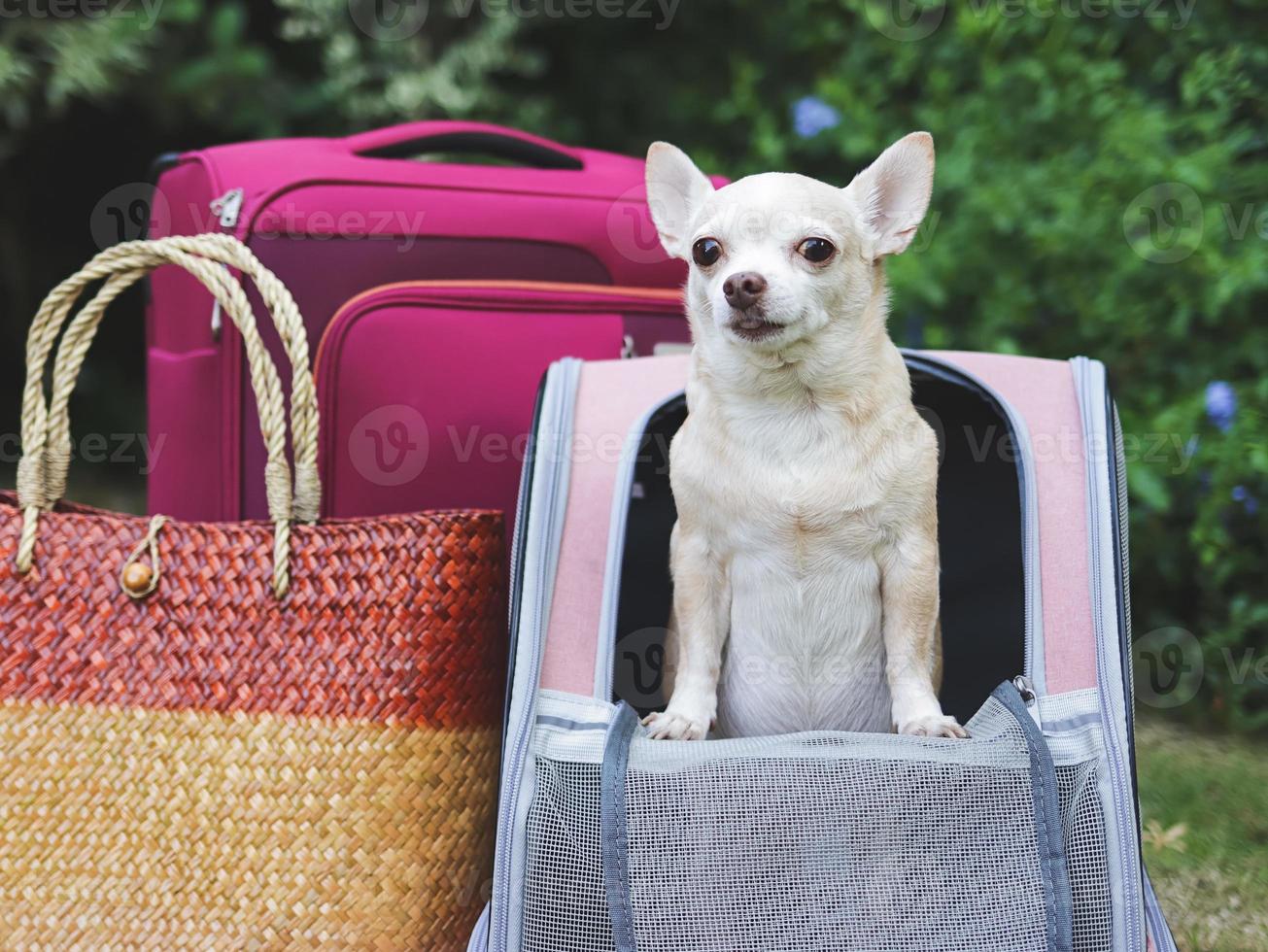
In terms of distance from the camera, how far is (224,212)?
69.1 inches

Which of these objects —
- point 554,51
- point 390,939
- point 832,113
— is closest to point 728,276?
point 390,939

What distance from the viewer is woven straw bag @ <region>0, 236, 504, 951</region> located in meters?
1.43

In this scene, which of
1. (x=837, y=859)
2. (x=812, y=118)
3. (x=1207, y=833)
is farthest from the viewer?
A: (x=812, y=118)

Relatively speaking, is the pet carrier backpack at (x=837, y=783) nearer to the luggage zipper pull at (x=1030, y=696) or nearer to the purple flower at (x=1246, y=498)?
the luggage zipper pull at (x=1030, y=696)

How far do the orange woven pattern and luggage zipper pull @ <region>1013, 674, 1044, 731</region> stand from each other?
726mm

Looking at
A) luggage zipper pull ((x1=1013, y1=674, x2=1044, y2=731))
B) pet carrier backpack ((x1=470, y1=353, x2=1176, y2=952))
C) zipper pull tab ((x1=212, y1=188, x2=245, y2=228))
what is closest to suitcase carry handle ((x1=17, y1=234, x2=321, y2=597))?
zipper pull tab ((x1=212, y1=188, x2=245, y2=228))

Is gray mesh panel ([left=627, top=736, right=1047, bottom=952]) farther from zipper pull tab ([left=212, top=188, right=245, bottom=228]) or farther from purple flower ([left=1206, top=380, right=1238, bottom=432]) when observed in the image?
purple flower ([left=1206, top=380, right=1238, bottom=432])

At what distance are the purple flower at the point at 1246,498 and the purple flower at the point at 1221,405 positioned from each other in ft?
0.38

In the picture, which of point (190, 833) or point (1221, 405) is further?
point (1221, 405)

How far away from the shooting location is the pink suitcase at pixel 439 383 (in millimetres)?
1736

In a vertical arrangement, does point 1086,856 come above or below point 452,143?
below

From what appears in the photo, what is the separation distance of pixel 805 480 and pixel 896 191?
0.38 m

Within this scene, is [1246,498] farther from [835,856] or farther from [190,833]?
[190,833]

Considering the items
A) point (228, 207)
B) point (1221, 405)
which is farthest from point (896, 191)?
point (1221, 405)
